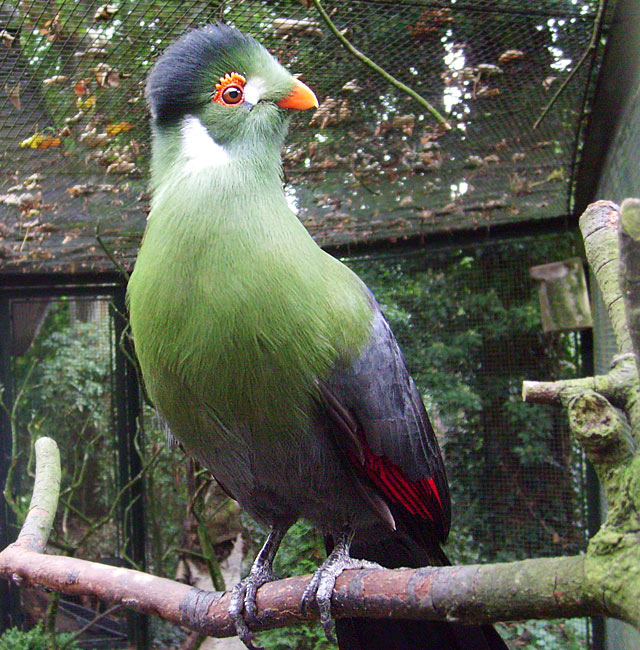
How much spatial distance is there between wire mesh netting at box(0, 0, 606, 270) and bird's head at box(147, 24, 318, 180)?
687mm

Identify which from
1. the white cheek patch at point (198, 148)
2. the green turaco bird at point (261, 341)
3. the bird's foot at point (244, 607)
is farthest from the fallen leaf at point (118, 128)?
the bird's foot at point (244, 607)

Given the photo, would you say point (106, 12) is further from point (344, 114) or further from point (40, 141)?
point (344, 114)

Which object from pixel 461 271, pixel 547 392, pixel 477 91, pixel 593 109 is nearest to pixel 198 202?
pixel 547 392

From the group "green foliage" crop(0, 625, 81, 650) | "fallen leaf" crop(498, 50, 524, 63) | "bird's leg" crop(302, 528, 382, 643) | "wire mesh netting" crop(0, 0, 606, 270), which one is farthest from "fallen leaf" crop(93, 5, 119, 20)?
"green foliage" crop(0, 625, 81, 650)

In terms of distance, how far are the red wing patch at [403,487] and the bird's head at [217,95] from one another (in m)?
0.83

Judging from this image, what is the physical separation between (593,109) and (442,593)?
2371mm

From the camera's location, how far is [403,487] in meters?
1.76

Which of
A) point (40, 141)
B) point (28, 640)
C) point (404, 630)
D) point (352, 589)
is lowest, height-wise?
point (28, 640)

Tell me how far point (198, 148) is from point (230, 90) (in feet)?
0.56

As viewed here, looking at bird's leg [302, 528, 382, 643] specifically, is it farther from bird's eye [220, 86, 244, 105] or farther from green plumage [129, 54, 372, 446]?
bird's eye [220, 86, 244, 105]

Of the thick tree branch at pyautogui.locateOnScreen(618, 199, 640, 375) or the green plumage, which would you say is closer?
the thick tree branch at pyautogui.locateOnScreen(618, 199, 640, 375)

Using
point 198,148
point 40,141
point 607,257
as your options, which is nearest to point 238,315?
point 198,148

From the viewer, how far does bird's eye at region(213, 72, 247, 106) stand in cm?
164

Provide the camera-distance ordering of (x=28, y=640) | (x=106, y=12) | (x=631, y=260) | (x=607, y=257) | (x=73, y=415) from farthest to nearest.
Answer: (x=73, y=415), (x=28, y=640), (x=106, y=12), (x=607, y=257), (x=631, y=260)
